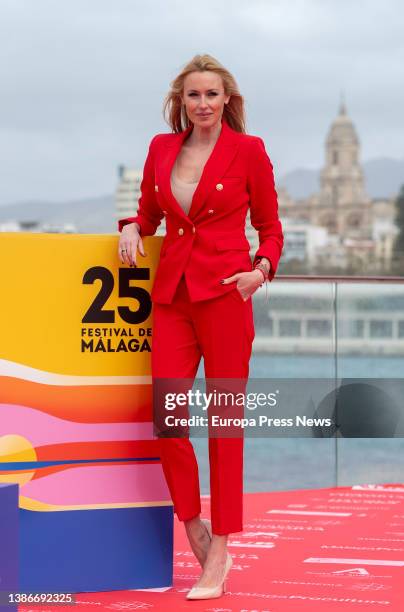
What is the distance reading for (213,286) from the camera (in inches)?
118

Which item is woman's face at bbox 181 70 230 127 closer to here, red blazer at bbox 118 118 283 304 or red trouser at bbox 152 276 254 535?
red blazer at bbox 118 118 283 304

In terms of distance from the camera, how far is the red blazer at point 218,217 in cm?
301

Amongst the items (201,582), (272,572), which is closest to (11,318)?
(201,582)

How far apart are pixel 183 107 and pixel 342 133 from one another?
414 ft

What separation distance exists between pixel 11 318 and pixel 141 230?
42 centimetres

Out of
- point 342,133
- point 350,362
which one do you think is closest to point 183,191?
point 350,362

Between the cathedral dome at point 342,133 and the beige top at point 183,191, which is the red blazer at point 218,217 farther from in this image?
the cathedral dome at point 342,133

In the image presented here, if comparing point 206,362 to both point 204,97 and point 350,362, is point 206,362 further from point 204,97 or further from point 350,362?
point 350,362

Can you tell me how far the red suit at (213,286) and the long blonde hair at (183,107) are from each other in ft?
0.16

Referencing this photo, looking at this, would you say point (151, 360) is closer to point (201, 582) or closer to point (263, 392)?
point (201, 582)

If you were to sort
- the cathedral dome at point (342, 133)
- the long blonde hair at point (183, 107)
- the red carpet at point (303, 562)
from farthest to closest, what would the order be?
the cathedral dome at point (342, 133) → the long blonde hair at point (183, 107) → the red carpet at point (303, 562)

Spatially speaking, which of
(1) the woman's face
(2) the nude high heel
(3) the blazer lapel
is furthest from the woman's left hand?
(2) the nude high heel

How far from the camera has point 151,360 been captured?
3.11m

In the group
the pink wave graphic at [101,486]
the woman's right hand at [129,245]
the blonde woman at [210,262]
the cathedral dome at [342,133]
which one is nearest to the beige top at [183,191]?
the blonde woman at [210,262]
